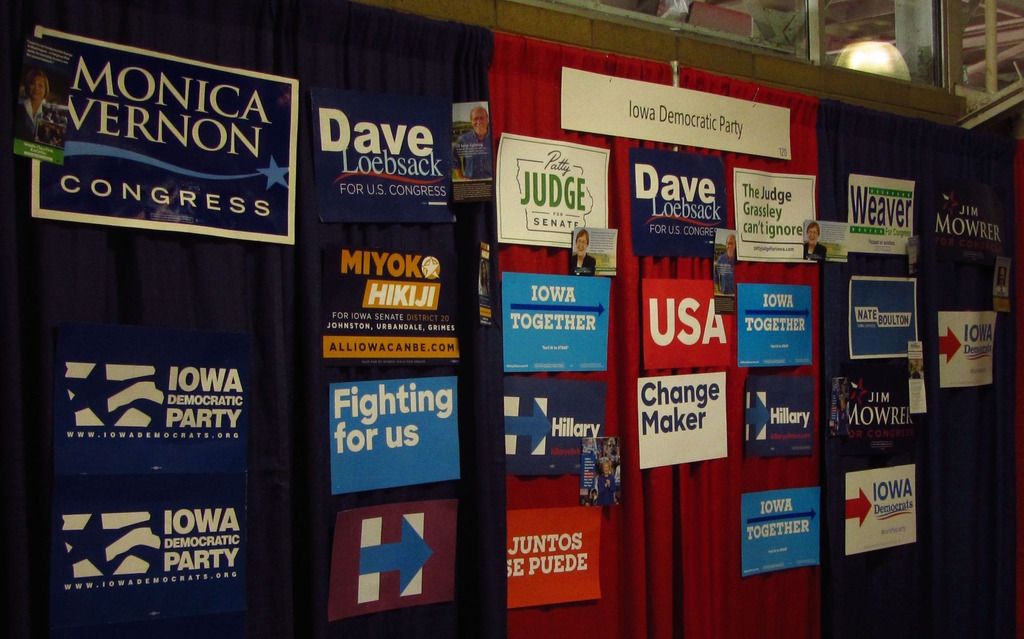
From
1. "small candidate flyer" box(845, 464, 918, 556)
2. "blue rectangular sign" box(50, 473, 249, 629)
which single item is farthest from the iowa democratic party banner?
"small candidate flyer" box(845, 464, 918, 556)

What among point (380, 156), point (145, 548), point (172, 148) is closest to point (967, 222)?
point (380, 156)

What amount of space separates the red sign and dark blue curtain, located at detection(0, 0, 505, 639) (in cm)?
55

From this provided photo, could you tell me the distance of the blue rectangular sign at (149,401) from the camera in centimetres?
160

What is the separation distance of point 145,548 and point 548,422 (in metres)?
1.04

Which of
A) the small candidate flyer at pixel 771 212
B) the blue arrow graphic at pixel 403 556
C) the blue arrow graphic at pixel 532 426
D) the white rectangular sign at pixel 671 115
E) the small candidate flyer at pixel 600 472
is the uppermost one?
the white rectangular sign at pixel 671 115

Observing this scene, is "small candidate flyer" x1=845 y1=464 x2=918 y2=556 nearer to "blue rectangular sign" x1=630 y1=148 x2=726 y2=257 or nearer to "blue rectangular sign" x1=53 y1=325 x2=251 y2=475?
"blue rectangular sign" x1=630 y1=148 x2=726 y2=257

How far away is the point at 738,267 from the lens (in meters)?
2.57

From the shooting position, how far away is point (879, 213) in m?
2.86

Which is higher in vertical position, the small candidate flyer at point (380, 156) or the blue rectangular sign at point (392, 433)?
the small candidate flyer at point (380, 156)

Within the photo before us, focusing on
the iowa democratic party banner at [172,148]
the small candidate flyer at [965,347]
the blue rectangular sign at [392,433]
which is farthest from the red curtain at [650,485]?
the small candidate flyer at [965,347]

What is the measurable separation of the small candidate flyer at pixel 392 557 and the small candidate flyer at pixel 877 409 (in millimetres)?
1522

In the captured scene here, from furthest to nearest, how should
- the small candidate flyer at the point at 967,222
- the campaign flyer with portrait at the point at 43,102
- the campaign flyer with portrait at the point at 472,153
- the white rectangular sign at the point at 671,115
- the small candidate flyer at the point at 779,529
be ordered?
the small candidate flyer at the point at 967,222 < the small candidate flyer at the point at 779,529 < the white rectangular sign at the point at 671,115 < the campaign flyer with portrait at the point at 472,153 < the campaign flyer with portrait at the point at 43,102

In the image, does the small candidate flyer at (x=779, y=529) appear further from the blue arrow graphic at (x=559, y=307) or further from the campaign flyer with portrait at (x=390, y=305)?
the campaign flyer with portrait at (x=390, y=305)

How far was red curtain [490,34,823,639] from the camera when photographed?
2195 millimetres
